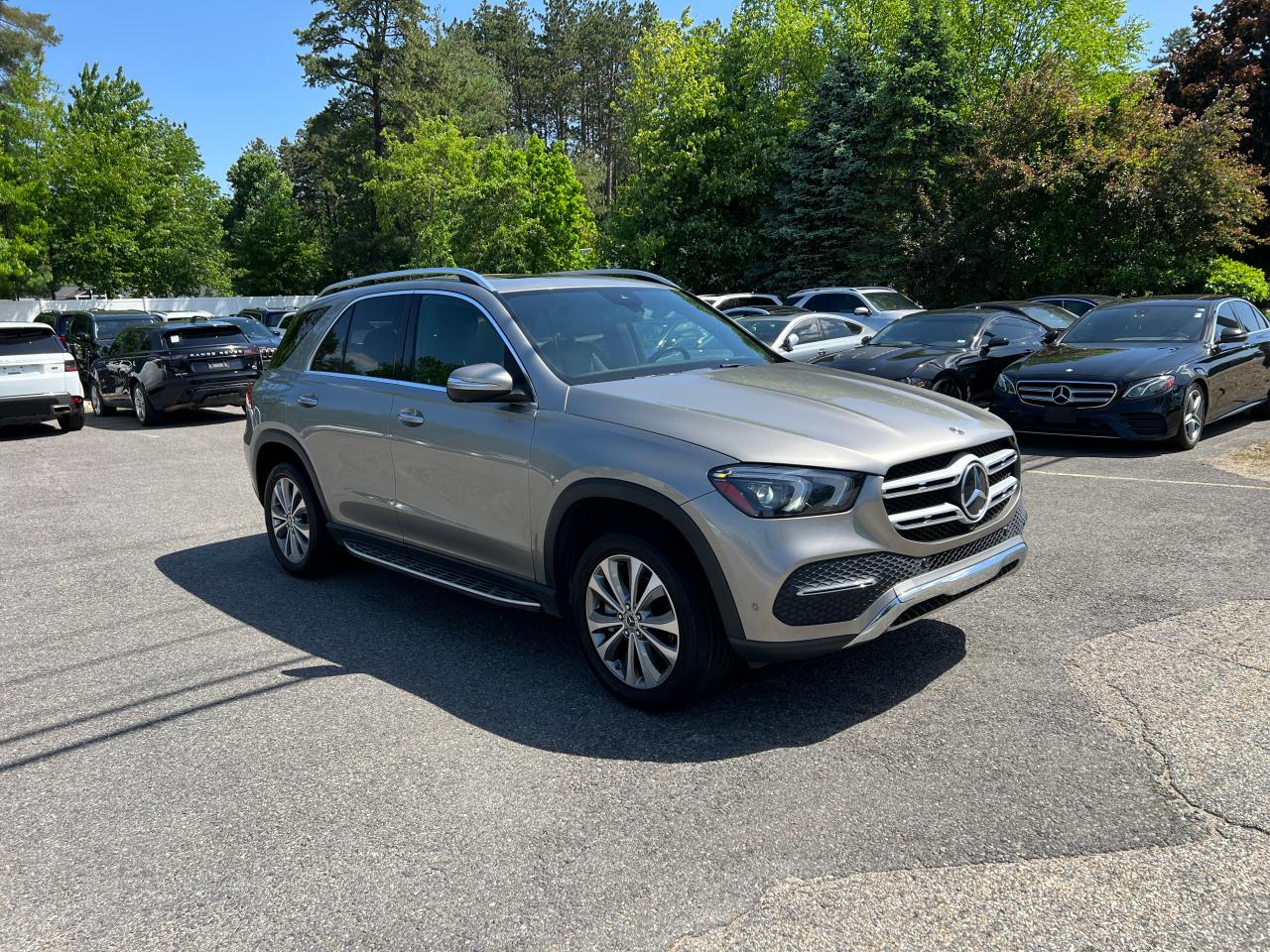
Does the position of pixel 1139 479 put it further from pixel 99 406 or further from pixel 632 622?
pixel 99 406

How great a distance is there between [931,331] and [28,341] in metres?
13.0

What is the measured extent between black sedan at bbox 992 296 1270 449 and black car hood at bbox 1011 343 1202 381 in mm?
10

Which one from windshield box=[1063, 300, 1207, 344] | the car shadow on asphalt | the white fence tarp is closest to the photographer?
the car shadow on asphalt

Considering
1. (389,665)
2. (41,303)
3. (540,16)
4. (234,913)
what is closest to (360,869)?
(234,913)

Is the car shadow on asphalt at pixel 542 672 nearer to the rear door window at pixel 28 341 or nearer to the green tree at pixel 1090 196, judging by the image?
the rear door window at pixel 28 341

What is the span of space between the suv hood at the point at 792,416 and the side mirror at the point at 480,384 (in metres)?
0.31

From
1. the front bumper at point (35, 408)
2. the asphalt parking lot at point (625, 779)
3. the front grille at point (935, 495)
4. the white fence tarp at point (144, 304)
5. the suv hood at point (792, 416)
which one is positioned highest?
the white fence tarp at point (144, 304)

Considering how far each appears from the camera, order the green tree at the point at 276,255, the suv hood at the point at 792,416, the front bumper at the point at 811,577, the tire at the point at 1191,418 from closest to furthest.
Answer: the front bumper at the point at 811,577 → the suv hood at the point at 792,416 → the tire at the point at 1191,418 → the green tree at the point at 276,255

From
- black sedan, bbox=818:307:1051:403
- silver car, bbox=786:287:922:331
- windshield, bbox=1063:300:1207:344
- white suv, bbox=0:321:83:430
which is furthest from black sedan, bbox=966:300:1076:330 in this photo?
white suv, bbox=0:321:83:430

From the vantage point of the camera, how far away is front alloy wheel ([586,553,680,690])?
3.98m

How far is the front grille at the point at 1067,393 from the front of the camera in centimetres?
994

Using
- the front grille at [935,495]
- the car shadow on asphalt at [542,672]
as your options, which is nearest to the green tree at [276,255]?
the car shadow on asphalt at [542,672]

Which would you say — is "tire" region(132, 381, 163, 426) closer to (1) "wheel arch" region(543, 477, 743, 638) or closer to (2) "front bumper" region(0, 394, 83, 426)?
(2) "front bumper" region(0, 394, 83, 426)

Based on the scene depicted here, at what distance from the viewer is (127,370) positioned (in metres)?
16.9
